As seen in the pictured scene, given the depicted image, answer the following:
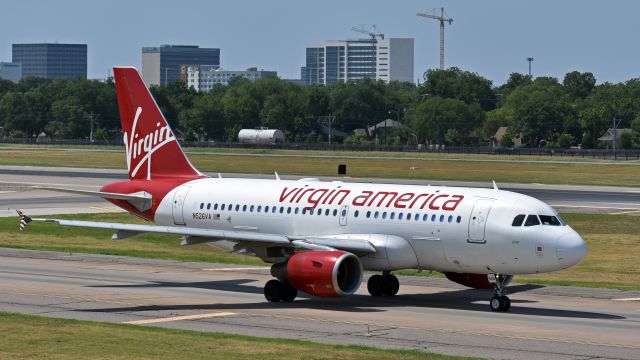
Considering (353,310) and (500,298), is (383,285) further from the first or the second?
(500,298)

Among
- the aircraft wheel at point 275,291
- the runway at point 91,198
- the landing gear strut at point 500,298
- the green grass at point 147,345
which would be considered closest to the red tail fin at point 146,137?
the aircraft wheel at point 275,291

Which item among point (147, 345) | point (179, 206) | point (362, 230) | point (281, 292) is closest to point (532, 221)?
point (362, 230)

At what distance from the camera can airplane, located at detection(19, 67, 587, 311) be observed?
38.0m

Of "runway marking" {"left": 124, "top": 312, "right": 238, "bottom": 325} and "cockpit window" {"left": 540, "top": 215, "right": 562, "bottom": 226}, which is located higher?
"cockpit window" {"left": 540, "top": 215, "right": 562, "bottom": 226}

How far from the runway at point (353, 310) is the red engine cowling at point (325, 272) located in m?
0.72

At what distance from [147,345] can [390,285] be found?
13.0 metres

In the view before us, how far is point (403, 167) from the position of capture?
141375mm

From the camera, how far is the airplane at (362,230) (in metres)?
38.0

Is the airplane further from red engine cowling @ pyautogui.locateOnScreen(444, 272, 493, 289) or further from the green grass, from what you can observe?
the green grass

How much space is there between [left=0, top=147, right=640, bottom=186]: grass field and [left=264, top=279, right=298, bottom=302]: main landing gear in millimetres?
76552

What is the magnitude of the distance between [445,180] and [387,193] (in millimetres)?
75375

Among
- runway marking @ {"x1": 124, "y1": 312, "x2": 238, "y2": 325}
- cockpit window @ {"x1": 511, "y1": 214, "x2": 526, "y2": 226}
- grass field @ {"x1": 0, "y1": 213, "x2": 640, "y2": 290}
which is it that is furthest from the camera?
grass field @ {"x1": 0, "y1": 213, "x2": 640, "y2": 290}
